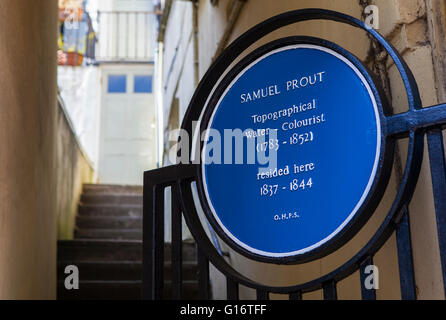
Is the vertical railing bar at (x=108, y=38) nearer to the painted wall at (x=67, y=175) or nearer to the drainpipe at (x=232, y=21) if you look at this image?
the painted wall at (x=67, y=175)

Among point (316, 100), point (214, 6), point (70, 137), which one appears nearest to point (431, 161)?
point (316, 100)

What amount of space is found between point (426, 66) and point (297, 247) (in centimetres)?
85

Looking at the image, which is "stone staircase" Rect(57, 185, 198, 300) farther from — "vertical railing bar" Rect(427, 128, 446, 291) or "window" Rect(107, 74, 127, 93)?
"window" Rect(107, 74, 127, 93)

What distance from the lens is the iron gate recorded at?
200cm

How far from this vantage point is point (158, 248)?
2693mm

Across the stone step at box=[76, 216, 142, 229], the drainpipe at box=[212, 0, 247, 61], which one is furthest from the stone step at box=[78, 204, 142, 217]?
the drainpipe at box=[212, 0, 247, 61]

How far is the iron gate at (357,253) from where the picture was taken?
6.56 ft

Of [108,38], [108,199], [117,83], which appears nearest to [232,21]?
[108,199]

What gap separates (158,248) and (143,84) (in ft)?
36.5

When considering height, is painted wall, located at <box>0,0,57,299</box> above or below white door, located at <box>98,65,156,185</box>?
below

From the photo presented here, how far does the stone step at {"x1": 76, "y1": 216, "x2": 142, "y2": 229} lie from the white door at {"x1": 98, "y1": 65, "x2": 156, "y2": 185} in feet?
14.3

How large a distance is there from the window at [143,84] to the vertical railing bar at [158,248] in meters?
10.8

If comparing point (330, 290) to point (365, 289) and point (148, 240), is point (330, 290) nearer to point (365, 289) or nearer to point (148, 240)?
point (365, 289)

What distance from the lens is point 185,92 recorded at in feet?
24.7
